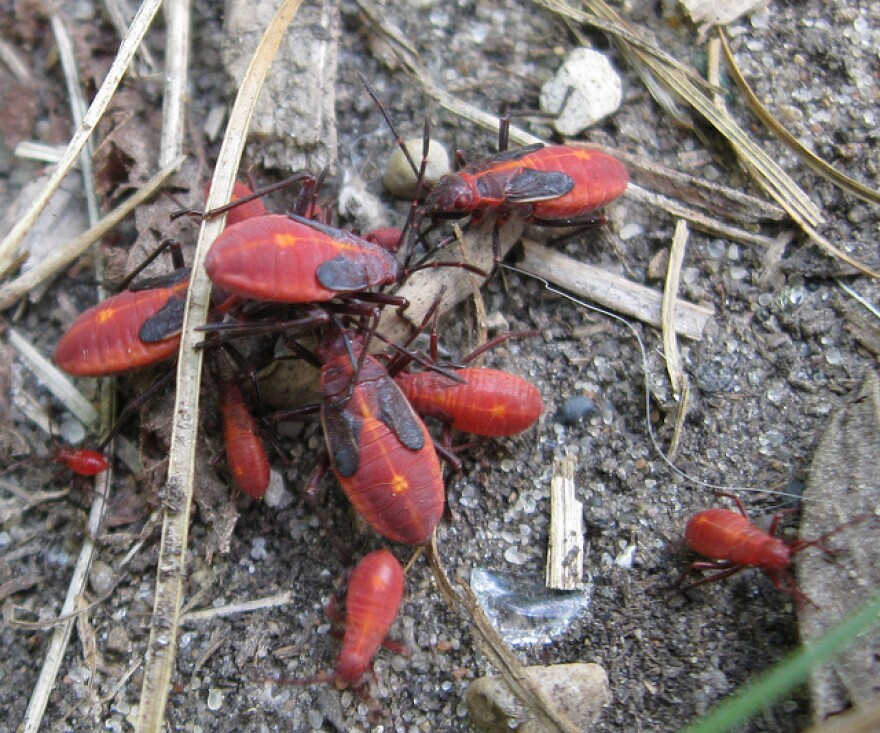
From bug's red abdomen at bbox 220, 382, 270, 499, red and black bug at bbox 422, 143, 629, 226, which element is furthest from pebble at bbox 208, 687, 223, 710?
red and black bug at bbox 422, 143, 629, 226

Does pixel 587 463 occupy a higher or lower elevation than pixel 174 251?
lower

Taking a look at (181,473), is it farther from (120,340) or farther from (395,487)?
(395,487)

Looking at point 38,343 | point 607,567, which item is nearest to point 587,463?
point 607,567

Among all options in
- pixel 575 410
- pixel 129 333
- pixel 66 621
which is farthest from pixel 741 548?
pixel 66 621

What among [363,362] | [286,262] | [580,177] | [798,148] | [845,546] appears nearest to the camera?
[286,262]

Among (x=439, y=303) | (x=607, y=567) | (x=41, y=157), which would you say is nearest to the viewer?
(x=607, y=567)

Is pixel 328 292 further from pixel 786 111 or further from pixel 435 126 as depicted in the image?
pixel 786 111
